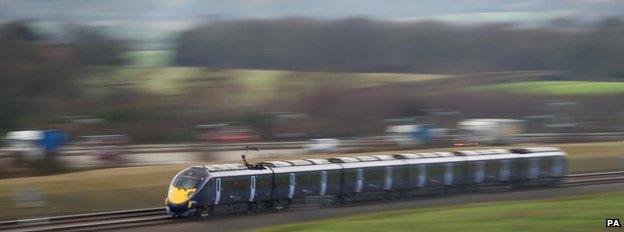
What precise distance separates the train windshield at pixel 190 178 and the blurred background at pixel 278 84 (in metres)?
3.75

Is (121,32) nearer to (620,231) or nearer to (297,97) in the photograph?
(297,97)

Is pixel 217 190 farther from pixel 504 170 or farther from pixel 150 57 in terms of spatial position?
pixel 150 57

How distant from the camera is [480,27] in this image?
Answer: 8119cm

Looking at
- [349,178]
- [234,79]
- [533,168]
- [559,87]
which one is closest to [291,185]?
[349,178]

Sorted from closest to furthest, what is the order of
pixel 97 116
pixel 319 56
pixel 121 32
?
1. pixel 97 116
2. pixel 121 32
3. pixel 319 56

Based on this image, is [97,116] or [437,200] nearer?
[437,200]

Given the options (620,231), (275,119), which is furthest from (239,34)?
(620,231)

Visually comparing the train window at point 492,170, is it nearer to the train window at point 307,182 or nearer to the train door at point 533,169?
the train door at point 533,169

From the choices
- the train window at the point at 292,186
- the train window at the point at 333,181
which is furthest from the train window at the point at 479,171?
the train window at the point at 292,186

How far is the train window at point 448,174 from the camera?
93.6 ft

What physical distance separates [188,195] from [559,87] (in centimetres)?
5035

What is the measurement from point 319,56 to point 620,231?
55840 mm

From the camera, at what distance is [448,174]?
28.6 m

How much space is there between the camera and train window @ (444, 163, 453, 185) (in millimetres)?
28531
